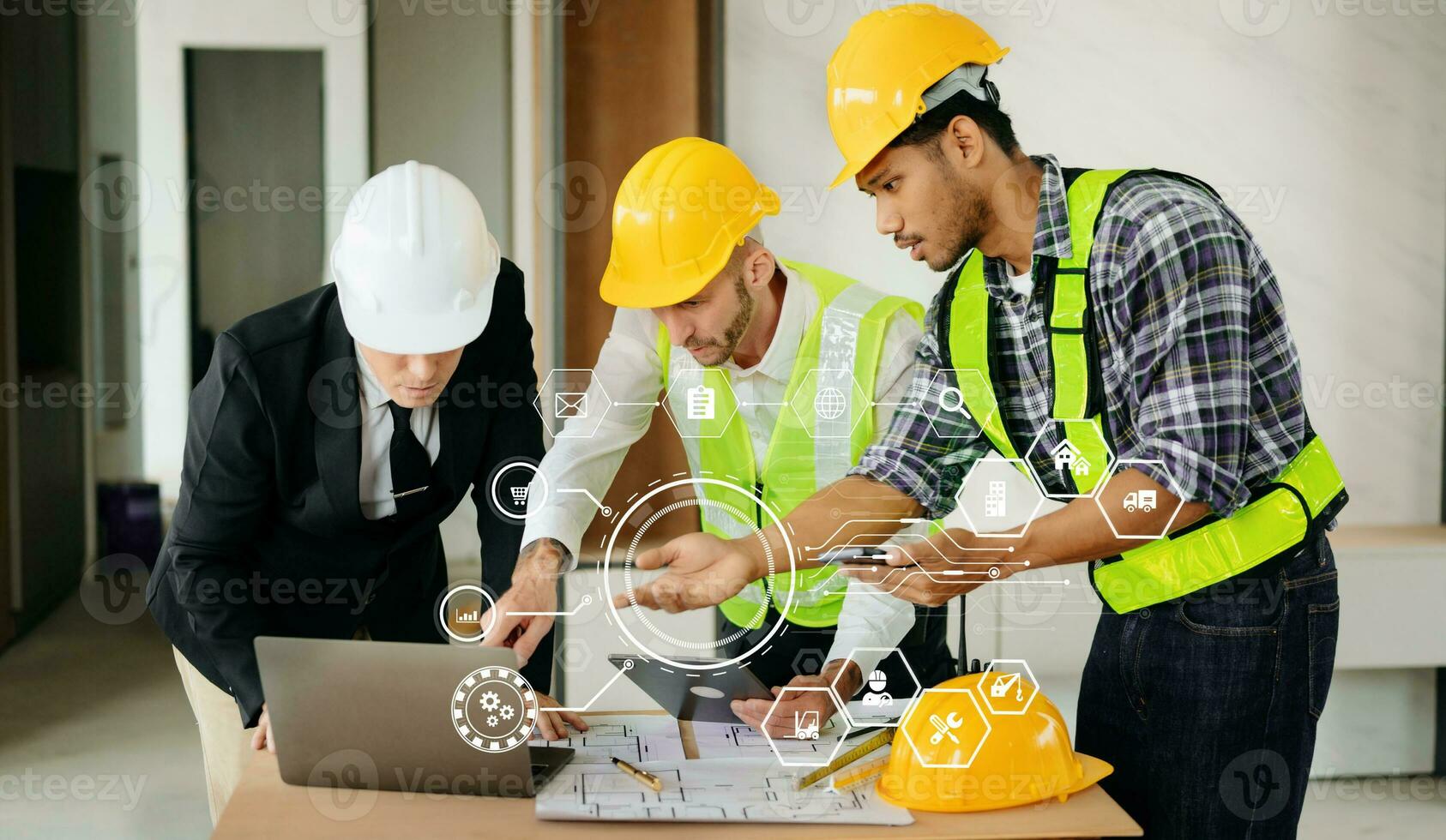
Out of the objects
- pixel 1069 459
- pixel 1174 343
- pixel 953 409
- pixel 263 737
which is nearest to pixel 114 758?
pixel 263 737

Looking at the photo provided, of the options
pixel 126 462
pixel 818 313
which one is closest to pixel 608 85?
pixel 818 313

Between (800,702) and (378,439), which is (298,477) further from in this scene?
(800,702)

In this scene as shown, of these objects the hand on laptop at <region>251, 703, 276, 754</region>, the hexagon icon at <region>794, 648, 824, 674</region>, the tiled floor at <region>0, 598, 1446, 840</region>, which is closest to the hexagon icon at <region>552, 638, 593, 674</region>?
the hexagon icon at <region>794, 648, 824, 674</region>

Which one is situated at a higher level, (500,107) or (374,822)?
(500,107)

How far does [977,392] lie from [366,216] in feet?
2.58

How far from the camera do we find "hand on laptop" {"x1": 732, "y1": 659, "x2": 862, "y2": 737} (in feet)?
4.89

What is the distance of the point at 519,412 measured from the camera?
63.9 inches

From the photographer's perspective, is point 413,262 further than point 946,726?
Yes

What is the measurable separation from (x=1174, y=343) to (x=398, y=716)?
94 cm

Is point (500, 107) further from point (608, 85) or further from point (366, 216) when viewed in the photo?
point (366, 216)

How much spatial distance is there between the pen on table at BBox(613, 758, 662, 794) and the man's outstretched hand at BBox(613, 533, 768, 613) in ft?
0.67

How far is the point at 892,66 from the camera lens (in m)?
1.45

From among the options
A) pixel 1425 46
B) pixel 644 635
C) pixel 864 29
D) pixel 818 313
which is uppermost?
pixel 1425 46

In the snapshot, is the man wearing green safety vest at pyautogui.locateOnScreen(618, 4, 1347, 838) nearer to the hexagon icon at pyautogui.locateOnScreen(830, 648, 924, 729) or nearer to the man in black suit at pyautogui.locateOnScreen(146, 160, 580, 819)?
the hexagon icon at pyautogui.locateOnScreen(830, 648, 924, 729)
